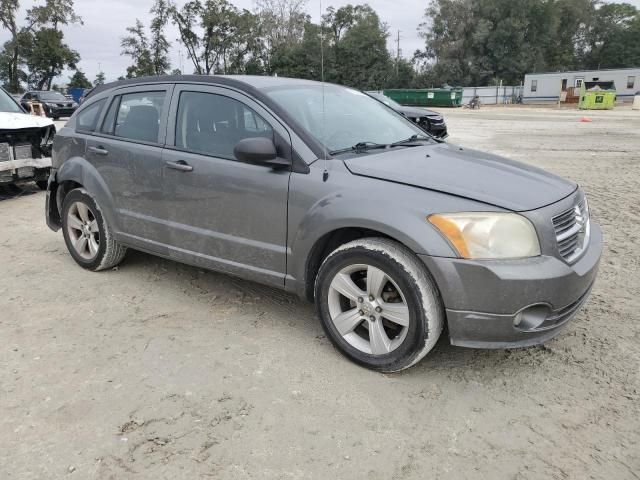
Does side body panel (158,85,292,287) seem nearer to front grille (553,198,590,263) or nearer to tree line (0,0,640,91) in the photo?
front grille (553,198,590,263)

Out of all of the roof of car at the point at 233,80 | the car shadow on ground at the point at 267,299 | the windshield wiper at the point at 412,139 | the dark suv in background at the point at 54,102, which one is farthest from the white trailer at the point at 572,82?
the car shadow on ground at the point at 267,299

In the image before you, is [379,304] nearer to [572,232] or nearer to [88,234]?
[572,232]

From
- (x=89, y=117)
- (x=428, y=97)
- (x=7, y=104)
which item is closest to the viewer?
(x=89, y=117)

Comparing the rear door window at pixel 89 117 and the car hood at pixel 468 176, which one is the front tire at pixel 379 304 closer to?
the car hood at pixel 468 176

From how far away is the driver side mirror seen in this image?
328cm

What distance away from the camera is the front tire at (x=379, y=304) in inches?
114

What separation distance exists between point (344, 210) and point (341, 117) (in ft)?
3.41

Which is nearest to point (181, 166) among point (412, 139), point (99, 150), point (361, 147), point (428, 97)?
point (99, 150)

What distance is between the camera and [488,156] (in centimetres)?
384

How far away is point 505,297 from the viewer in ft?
9.02

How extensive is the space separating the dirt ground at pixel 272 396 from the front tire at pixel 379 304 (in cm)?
16

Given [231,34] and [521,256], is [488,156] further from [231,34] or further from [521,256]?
[231,34]

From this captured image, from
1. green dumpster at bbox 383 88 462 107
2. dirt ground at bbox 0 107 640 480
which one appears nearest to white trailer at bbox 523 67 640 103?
green dumpster at bbox 383 88 462 107

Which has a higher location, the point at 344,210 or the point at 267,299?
the point at 344,210
